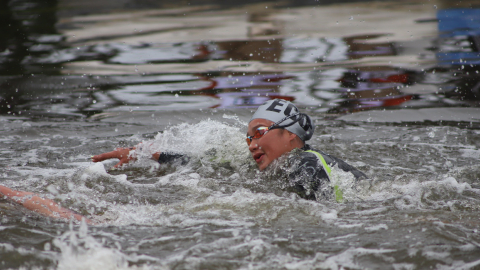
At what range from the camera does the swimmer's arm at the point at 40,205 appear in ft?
11.3

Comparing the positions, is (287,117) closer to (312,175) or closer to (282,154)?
(282,154)

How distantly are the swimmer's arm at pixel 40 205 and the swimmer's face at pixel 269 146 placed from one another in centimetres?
167

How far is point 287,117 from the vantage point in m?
4.46

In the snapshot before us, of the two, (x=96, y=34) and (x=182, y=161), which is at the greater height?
(x=96, y=34)

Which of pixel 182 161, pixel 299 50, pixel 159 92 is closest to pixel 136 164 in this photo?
pixel 182 161

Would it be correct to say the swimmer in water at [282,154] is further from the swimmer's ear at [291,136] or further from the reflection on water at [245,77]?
the reflection on water at [245,77]

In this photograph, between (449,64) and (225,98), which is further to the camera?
(449,64)

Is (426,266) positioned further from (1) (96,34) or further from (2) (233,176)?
(1) (96,34)

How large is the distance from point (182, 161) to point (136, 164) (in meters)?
0.55

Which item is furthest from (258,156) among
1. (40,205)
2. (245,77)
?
(245,77)

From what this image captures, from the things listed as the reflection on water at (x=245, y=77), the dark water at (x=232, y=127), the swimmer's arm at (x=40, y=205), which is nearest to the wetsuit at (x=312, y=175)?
the dark water at (x=232, y=127)

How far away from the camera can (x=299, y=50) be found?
10.9m

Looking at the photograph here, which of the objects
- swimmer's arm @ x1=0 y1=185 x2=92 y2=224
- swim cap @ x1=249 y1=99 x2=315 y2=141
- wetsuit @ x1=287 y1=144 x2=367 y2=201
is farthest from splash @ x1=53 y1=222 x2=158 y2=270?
swim cap @ x1=249 y1=99 x2=315 y2=141

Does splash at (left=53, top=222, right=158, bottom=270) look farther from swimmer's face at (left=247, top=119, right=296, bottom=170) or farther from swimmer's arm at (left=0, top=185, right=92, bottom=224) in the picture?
swimmer's face at (left=247, top=119, right=296, bottom=170)
